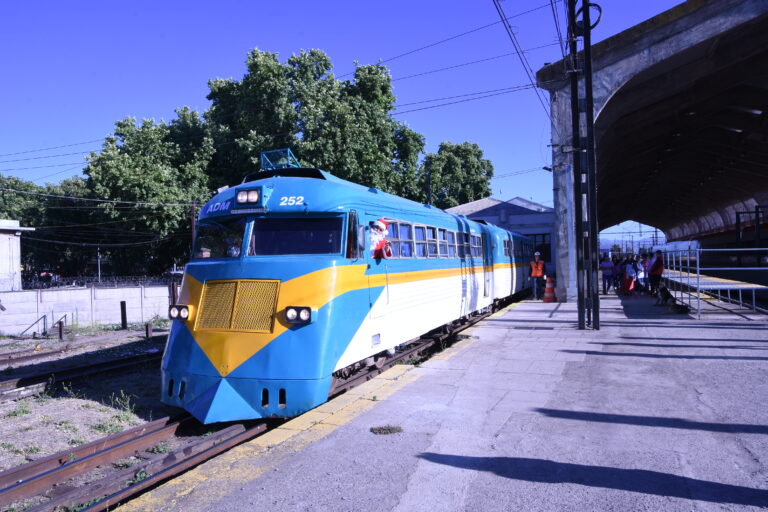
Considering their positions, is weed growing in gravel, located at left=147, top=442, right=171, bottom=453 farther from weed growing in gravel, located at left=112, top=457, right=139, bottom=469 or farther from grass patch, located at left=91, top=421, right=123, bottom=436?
grass patch, located at left=91, top=421, right=123, bottom=436

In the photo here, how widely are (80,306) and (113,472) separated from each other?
16873mm

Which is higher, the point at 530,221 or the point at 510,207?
the point at 510,207

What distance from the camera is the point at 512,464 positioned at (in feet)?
16.1

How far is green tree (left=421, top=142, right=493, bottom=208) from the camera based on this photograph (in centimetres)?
5306

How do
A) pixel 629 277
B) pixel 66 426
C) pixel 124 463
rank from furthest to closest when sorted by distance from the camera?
1. pixel 629 277
2. pixel 66 426
3. pixel 124 463

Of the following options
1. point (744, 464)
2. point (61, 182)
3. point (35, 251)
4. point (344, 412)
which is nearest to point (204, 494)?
point (344, 412)

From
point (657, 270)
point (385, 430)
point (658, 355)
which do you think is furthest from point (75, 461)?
point (657, 270)

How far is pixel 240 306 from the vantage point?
21.3ft

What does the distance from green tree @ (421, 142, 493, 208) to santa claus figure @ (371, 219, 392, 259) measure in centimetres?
4268

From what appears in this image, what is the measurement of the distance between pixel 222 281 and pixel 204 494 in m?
2.75

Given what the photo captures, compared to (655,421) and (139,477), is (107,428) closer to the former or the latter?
(139,477)

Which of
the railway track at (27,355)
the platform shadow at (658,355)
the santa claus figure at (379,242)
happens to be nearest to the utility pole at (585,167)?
the platform shadow at (658,355)

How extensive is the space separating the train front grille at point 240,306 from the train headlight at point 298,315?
0.70 ft

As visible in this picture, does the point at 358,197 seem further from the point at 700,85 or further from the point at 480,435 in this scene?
the point at 700,85
